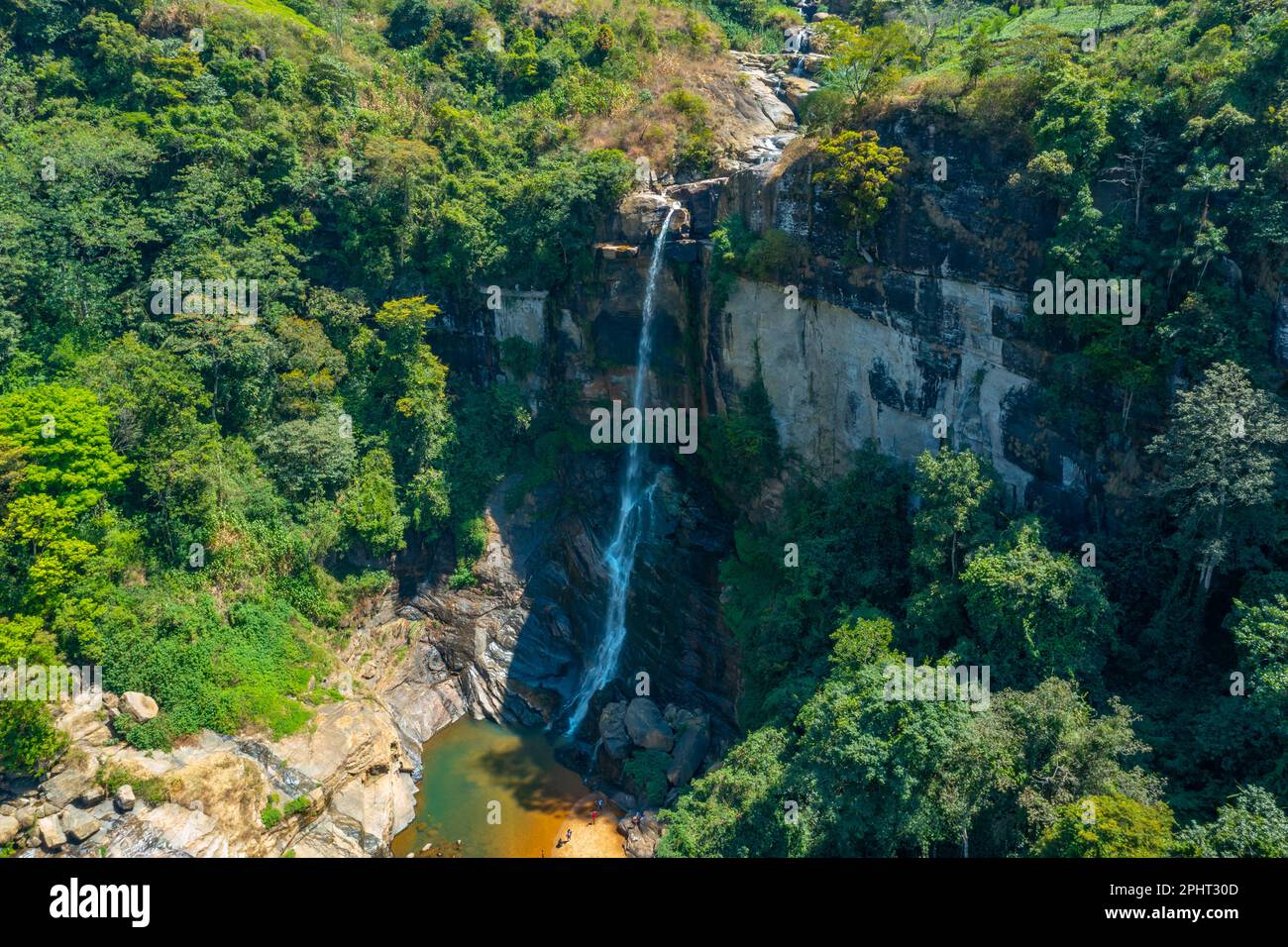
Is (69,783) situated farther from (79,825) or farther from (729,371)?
(729,371)

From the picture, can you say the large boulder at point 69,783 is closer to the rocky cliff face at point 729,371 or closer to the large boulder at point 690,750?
the rocky cliff face at point 729,371

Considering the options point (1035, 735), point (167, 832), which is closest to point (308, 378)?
point (167, 832)

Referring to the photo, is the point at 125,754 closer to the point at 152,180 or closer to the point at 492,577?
→ the point at 492,577

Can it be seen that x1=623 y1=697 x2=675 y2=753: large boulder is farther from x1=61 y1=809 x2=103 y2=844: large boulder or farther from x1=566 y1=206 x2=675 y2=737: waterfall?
x1=61 y1=809 x2=103 y2=844: large boulder

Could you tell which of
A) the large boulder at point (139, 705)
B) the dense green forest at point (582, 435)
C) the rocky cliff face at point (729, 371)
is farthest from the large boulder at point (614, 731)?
the large boulder at point (139, 705)

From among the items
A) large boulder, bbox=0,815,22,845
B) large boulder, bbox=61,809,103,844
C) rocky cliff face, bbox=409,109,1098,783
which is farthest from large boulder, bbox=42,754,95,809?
rocky cliff face, bbox=409,109,1098,783

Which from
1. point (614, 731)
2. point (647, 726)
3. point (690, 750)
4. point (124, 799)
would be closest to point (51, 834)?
point (124, 799)

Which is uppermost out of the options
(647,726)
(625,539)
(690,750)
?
(625,539)
